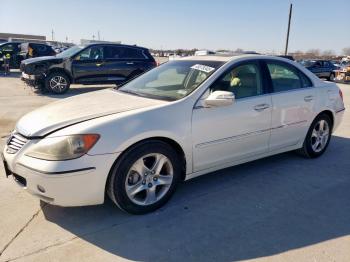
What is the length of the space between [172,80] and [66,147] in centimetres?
186

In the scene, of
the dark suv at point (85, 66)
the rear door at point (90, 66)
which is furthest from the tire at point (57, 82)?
the rear door at point (90, 66)

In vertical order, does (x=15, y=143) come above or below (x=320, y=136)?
above

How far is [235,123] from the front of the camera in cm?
387

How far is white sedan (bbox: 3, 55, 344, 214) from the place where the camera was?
2961mm

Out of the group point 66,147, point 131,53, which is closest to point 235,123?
point 66,147

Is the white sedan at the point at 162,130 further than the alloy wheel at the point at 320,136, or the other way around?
the alloy wheel at the point at 320,136

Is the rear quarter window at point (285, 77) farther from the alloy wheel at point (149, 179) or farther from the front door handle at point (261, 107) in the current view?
the alloy wheel at point (149, 179)

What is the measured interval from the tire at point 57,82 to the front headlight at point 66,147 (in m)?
9.15

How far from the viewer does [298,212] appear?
3.46 meters

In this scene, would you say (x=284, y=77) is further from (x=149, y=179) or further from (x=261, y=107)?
(x=149, y=179)

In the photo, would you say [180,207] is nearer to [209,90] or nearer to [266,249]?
[266,249]

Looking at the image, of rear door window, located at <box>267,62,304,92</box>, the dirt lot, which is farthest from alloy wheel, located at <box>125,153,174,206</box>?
rear door window, located at <box>267,62,304,92</box>

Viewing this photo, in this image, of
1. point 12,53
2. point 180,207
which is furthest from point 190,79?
point 12,53

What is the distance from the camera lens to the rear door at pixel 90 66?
11.8 metres
